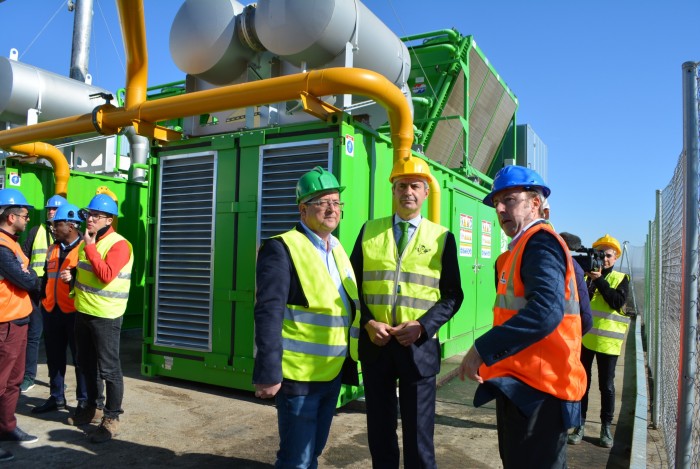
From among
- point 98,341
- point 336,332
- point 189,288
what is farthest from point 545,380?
point 189,288

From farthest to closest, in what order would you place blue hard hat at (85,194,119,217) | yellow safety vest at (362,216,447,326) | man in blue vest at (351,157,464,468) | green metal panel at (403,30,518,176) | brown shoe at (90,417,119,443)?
green metal panel at (403,30,518,176) < blue hard hat at (85,194,119,217) < brown shoe at (90,417,119,443) < yellow safety vest at (362,216,447,326) < man in blue vest at (351,157,464,468)

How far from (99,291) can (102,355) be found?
20.0 inches

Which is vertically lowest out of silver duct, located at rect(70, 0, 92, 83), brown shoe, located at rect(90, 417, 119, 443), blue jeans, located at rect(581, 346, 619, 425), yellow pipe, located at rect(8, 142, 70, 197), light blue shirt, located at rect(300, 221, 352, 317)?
brown shoe, located at rect(90, 417, 119, 443)

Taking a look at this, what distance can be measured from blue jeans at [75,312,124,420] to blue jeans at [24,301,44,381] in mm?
1553

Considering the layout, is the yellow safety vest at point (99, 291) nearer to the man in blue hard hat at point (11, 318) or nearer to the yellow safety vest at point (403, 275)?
the man in blue hard hat at point (11, 318)

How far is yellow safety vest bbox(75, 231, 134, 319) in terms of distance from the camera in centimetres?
416

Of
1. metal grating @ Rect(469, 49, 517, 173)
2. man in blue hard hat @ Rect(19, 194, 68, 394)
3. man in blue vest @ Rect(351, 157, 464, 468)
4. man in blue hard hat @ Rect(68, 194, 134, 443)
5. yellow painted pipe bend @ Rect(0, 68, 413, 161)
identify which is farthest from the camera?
metal grating @ Rect(469, 49, 517, 173)

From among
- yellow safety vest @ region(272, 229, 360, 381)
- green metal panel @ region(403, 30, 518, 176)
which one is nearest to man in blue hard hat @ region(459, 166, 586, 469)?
yellow safety vest @ region(272, 229, 360, 381)

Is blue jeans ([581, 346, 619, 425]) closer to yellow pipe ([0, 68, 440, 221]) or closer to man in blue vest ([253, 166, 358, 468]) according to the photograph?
yellow pipe ([0, 68, 440, 221])

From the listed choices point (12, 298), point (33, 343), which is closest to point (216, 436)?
point (12, 298)

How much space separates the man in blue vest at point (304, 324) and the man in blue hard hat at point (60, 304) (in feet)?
9.54

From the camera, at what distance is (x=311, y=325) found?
2.57m

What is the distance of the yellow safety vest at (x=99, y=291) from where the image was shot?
4.16m

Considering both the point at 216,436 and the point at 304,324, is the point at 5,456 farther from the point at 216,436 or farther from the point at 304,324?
the point at 304,324
